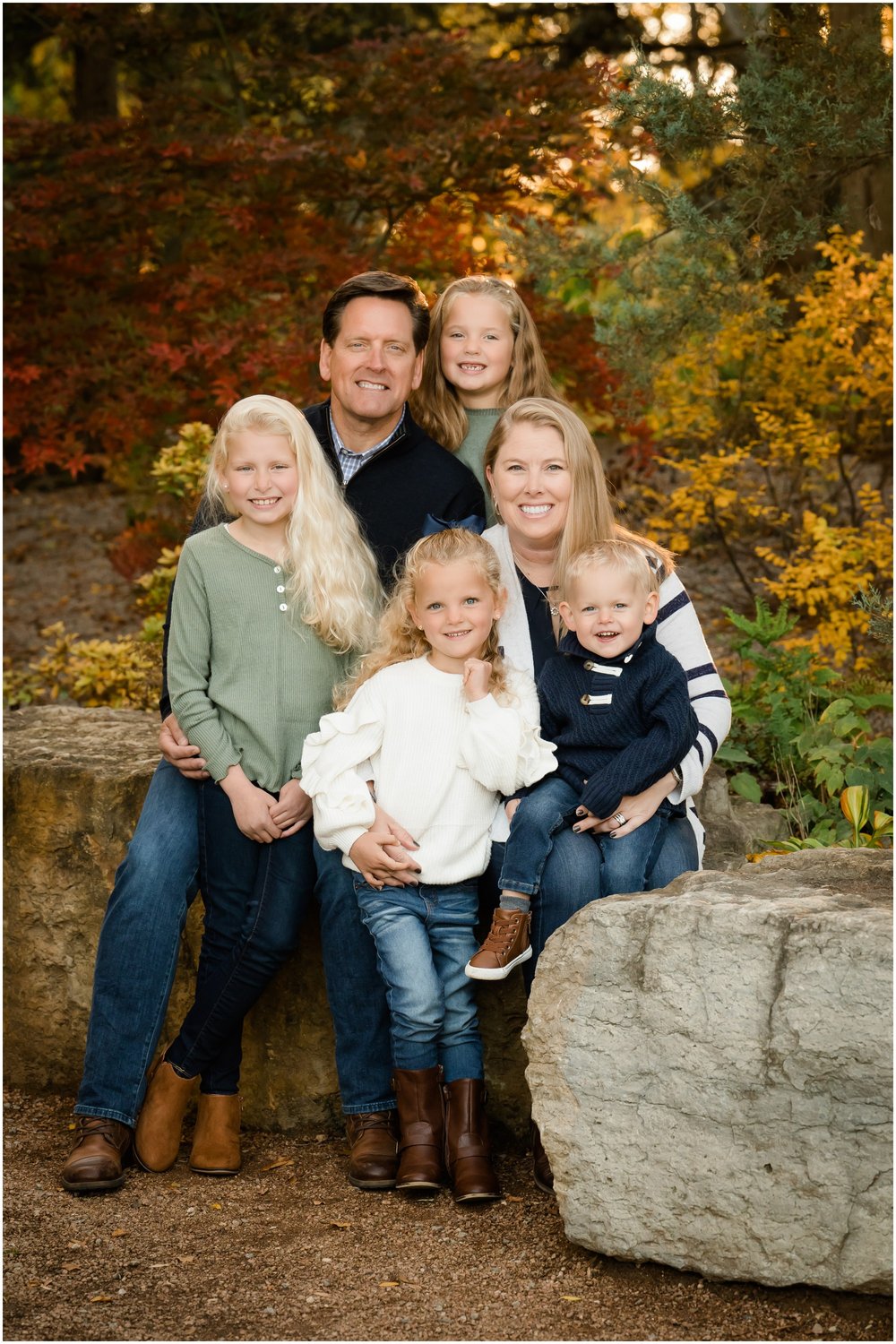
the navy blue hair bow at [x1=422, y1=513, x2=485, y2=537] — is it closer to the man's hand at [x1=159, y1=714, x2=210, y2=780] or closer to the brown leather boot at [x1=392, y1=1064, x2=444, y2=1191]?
the man's hand at [x1=159, y1=714, x2=210, y2=780]

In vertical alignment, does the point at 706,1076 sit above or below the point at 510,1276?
above

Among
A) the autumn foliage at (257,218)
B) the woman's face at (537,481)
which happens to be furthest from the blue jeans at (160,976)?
the autumn foliage at (257,218)

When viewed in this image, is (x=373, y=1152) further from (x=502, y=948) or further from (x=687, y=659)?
(x=687, y=659)

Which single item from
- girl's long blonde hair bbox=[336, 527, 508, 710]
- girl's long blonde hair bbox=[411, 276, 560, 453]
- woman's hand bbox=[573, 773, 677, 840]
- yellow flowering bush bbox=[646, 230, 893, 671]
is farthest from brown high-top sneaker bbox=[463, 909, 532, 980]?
yellow flowering bush bbox=[646, 230, 893, 671]

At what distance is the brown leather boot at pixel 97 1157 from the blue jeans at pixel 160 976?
0.09ft

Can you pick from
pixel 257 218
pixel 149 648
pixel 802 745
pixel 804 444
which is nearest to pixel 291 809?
pixel 802 745

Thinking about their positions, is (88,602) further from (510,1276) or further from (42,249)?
(510,1276)

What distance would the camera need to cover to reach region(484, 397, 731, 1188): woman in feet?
9.34

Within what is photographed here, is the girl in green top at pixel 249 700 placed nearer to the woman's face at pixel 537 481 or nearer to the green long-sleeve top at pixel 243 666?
the green long-sleeve top at pixel 243 666

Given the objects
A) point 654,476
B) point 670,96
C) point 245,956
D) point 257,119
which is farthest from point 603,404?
point 245,956

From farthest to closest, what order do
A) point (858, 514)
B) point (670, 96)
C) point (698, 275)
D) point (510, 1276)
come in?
point (858, 514) < point (698, 275) < point (670, 96) < point (510, 1276)

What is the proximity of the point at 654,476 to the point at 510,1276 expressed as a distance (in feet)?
16.4

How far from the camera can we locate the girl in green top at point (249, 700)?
9.50ft

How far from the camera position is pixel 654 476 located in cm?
686
